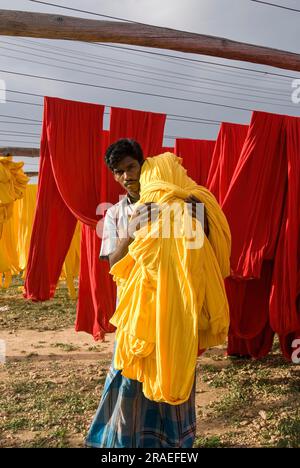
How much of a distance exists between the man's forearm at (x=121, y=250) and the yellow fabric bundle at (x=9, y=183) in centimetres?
402

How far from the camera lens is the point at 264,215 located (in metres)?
3.39

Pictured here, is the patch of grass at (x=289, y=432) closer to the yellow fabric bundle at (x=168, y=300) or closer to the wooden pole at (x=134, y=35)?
the yellow fabric bundle at (x=168, y=300)

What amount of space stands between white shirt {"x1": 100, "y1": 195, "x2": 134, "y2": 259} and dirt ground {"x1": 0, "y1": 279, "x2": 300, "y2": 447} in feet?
4.60

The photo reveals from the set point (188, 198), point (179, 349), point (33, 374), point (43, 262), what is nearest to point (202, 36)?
point (188, 198)

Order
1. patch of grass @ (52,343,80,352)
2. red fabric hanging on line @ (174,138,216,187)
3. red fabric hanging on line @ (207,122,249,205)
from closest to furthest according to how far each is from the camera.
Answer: red fabric hanging on line @ (207,122,249,205), red fabric hanging on line @ (174,138,216,187), patch of grass @ (52,343,80,352)

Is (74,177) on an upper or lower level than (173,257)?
upper

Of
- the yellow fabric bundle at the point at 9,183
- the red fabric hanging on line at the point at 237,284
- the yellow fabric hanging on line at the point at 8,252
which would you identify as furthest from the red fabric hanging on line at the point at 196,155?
the yellow fabric hanging on line at the point at 8,252

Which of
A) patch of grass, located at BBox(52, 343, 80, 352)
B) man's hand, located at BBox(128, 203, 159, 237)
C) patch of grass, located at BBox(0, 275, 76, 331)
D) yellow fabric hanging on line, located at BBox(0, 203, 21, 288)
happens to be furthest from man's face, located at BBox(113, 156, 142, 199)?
yellow fabric hanging on line, located at BBox(0, 203, 21, 288)

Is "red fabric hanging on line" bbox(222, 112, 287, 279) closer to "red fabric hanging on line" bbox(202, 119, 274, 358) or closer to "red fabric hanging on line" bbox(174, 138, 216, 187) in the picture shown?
"red fabric hanging on line" bbox(202, 119, 274, 358)

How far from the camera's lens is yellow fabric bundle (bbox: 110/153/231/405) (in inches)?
76.1

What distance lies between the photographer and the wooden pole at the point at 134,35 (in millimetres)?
3092

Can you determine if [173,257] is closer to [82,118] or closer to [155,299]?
[155,299]

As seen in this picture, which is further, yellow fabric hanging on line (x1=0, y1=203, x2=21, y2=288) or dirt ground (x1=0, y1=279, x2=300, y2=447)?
yellow fabric hanging on line (x1=0, y1=203, x2=21, y2=288)
